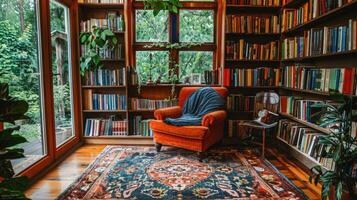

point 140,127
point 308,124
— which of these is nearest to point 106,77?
point 140,127

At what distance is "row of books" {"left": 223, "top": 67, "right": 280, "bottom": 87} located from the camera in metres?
3.77

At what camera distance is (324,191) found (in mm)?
1754

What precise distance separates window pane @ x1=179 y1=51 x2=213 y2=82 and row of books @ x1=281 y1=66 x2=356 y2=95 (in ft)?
3.95

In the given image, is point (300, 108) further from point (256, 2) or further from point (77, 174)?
point (77, 174)

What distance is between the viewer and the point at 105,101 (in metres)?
3.91

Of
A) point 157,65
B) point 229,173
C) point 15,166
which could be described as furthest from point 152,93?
point 15,166

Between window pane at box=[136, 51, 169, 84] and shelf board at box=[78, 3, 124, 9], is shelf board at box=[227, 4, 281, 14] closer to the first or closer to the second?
window pane at box=[136, 51, 169, 84]

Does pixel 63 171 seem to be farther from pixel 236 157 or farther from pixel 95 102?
pixel 236 157

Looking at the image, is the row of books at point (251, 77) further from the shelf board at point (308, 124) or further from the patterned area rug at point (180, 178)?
the patterned area rug at point (180, 178)

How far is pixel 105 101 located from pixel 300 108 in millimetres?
2781

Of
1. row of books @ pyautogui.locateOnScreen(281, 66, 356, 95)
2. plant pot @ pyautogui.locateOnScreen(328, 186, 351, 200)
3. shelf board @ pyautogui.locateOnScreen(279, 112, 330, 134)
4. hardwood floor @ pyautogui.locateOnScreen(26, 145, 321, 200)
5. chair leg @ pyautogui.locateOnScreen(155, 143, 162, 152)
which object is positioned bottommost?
hardwood floor @ pyautogui.locateOnScreen(26, 145, 321, 200)

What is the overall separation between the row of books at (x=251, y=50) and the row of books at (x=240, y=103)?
60 centimetres

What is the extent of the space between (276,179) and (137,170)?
150 cm

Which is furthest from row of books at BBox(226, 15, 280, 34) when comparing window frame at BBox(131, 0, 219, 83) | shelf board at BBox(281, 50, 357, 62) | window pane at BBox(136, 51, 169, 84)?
window pane at BBox(136, 51, 169, 84)
